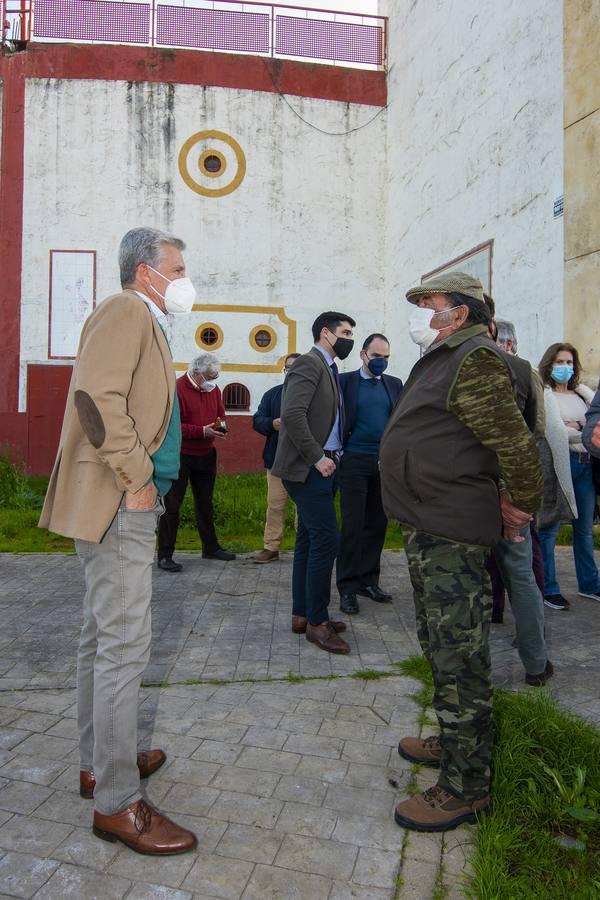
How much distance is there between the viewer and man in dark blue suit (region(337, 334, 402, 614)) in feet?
18.5

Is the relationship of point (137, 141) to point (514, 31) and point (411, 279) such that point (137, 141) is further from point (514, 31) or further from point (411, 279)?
point (514, 31)

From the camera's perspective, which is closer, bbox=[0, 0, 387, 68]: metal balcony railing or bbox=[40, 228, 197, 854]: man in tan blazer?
bbox=[40, 228, 197, 854]: man in tan blazer

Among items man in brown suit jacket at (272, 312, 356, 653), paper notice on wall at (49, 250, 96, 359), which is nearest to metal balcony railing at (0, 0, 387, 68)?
paper notice on wall at (49, 250, 96, 359)

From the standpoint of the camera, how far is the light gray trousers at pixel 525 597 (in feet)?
12.8

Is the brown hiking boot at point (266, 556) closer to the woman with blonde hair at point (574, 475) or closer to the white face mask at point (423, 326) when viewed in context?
the woman with blonde hair at point (574, 475)

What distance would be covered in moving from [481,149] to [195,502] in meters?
6.72

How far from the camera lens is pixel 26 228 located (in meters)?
14.1

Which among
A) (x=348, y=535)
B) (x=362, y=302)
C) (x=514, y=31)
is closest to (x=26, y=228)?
(x=362, y=302)

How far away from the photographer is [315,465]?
464 cm

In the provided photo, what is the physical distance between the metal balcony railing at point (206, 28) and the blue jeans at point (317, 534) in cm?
1249

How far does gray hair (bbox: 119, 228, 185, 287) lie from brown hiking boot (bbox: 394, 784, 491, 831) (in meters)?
2.20

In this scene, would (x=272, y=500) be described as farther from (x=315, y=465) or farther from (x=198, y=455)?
(x=315, y=465)

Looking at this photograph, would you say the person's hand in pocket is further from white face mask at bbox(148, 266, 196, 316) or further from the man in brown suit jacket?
the man in brown suit jacket

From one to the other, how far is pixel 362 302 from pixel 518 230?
17.6 feet
